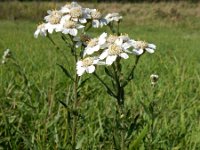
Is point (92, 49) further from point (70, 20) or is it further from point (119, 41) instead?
point (70, 20)

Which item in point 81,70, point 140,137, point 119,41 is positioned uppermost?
point 119,41

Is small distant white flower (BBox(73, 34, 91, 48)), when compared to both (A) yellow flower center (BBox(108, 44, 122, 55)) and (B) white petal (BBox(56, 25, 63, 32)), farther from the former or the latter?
(A) yellow flower center (BBox(108, 44, 122, 55))

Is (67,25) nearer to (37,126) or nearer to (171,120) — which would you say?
(37,126)

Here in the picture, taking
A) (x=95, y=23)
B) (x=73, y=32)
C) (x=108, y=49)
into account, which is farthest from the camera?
(x=95, y=23)

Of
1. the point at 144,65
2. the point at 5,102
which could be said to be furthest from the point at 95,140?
the point at 144,65

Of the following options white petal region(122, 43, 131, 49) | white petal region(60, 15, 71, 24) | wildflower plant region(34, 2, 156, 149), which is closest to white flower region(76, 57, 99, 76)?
wildflower plant region(34, 2, 156, 149)

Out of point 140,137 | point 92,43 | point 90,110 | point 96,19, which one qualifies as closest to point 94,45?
point 92,43

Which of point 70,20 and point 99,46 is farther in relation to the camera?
point 70,20
